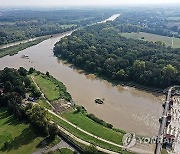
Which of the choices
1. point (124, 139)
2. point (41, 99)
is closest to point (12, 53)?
point (41, 99)

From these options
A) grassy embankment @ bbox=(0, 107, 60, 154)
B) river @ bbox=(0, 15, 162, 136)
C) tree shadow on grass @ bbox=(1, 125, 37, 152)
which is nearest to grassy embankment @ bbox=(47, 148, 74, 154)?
grassy embankment @ bbox=(0, 107, 60, 154)

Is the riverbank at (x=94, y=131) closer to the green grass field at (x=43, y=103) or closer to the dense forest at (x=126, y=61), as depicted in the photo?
the green grass field at (x=43, y=103)

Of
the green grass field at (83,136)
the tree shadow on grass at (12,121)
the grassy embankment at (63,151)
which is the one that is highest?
the tree shadow on grass at (12,121)

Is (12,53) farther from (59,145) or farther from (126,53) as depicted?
(59,145)

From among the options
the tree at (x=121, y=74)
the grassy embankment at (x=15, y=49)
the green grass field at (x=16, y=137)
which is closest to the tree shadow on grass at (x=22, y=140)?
the green grass field at (x=16, y=137)

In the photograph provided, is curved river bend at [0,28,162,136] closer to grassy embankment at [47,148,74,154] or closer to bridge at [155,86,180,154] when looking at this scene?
bridge at [155,86,180,154]

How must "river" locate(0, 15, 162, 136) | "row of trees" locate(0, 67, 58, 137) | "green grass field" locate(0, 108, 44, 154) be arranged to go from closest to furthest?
"green grass field" locate(0, 108, 44, 154)
"row of trees" locate(0, 67, 58, 137)
"river" locate(0, 15, 162, 136)

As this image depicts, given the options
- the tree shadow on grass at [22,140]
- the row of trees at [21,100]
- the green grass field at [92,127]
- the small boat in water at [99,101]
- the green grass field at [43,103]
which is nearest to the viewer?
the tree shadow on grass at [22,140]
